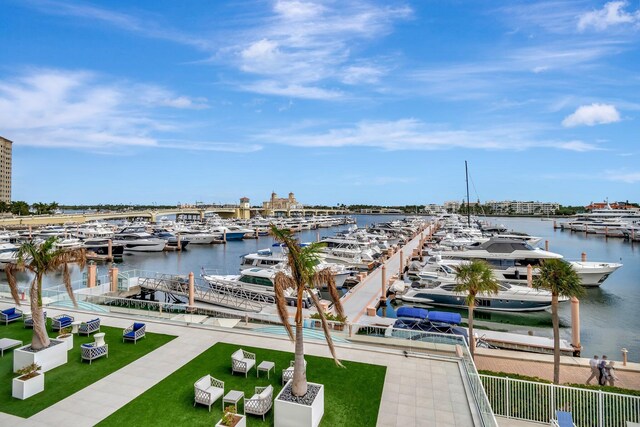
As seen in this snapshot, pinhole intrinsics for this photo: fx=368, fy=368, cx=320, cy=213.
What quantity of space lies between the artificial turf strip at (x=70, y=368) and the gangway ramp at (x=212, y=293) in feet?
35.9

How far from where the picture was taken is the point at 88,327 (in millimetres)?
15117

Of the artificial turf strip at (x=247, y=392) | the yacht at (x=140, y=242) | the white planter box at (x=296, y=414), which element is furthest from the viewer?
the yacht at (x=140, y=242)

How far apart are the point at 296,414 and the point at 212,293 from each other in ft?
66.1

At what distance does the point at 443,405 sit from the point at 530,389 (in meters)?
2.78

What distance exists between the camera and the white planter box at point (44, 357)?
11617mm

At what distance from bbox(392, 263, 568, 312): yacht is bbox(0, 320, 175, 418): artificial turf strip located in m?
21.9

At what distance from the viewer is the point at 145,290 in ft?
96.1

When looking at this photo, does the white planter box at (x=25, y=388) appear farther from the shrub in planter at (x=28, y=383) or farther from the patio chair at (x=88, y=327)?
the patio chair at (x=88, y=327)

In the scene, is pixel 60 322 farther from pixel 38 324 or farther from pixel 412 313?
pixel 412 313

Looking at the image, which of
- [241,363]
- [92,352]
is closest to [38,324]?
[92,352]

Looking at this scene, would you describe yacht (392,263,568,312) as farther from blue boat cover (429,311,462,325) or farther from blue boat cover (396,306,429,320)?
blue boat cover (429,311,462,325)

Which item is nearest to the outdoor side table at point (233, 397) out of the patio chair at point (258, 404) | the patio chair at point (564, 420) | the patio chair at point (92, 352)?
the patio chair at point (258, 404)

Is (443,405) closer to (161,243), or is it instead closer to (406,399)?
(406,399)

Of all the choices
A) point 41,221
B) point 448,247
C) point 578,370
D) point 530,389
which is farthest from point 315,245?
point 41,221
